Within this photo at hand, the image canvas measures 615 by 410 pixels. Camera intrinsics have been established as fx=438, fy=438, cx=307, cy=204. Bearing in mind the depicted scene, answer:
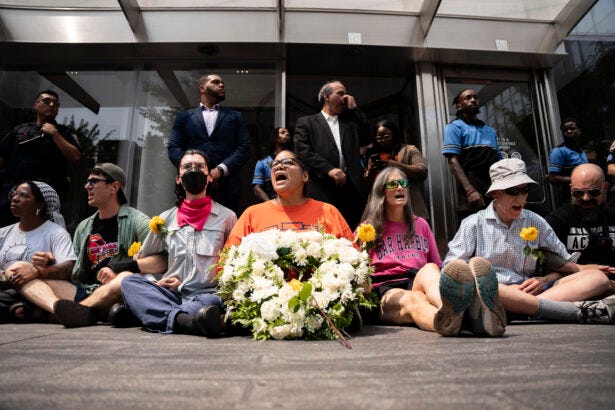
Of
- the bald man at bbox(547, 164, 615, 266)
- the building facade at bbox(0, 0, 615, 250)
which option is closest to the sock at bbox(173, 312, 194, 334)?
the bald man at bbox(547, 164, 615, 266)

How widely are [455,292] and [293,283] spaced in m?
0.93

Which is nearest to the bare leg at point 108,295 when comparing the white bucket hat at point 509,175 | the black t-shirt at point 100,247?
the black t-shirt at point 100,247

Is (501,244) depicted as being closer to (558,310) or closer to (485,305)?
(558,310)

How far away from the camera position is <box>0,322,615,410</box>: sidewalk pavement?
3.73 ft

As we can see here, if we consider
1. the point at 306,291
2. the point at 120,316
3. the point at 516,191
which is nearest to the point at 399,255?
the point at 516,191

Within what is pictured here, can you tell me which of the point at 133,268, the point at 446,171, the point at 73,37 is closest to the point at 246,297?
the point at 133,268

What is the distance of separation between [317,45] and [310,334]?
526 centimetres

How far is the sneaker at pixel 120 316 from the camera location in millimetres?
3354

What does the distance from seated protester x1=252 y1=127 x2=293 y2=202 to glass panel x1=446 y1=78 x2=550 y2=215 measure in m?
2.96

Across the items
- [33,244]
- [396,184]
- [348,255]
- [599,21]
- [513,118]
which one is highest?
[599,21]

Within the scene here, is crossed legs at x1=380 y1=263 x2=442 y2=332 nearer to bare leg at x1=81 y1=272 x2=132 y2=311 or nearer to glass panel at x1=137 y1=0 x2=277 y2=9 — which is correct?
bare leg at x1=81 y1=272 x2=132 y2=311

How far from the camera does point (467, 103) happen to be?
538cm

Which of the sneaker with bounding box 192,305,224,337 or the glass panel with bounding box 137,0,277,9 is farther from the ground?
the glass panel with bounding box 137,0,277,9

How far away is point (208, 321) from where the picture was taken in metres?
2.68
